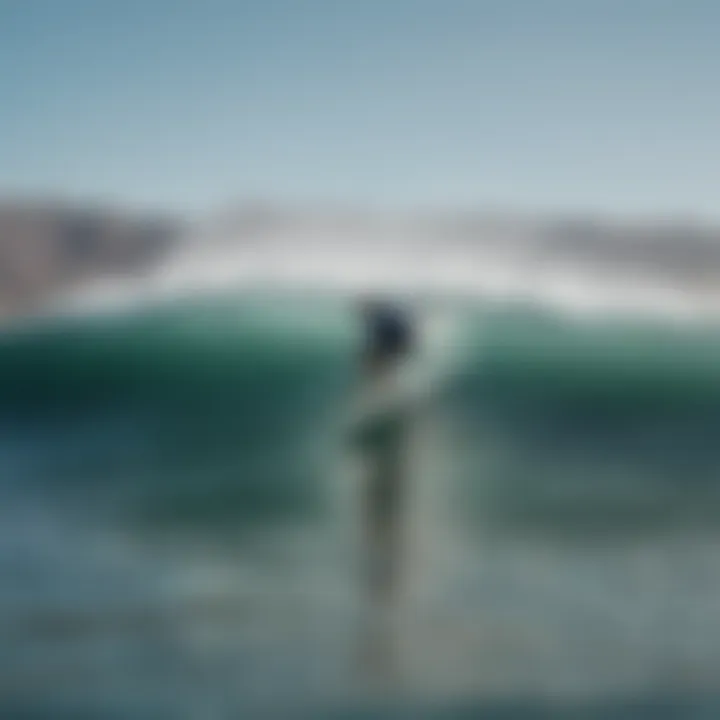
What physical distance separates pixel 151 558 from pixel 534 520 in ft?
A: 6.42

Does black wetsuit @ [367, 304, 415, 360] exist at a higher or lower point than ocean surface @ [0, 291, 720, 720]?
higher

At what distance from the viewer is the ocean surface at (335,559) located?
433 centimetres

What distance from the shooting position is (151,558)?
19.5ft

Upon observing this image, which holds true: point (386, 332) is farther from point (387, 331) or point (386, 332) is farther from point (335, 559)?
point (335, 559)

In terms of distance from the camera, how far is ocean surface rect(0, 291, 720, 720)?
433cm

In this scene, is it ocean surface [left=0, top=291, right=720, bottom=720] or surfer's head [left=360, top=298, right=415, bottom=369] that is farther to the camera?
surfer's head [left=360, top=298, right=415, bottom=369]

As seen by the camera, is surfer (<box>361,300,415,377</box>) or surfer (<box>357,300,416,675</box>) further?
surfer (<box>361,300,415,377</box>)

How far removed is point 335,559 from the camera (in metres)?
5.94

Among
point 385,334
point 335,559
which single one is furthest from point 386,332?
point 335,559

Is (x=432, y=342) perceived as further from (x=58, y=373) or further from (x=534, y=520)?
(x=534, y=520)

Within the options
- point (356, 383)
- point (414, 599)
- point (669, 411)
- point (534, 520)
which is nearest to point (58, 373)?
point (356, 383)

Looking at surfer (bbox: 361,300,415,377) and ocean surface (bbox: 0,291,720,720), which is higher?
surfer (bbox: 361,300,415,377)

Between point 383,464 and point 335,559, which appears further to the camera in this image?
point 383,464

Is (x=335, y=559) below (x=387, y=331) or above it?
below
